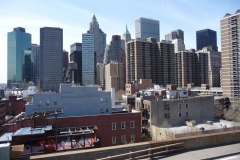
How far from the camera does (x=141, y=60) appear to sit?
126750 millimetres

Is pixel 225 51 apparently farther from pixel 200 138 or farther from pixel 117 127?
pixel 200 138

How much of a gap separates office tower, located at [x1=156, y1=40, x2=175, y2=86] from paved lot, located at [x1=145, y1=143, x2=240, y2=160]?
123 metres

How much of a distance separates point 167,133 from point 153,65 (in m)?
90.4

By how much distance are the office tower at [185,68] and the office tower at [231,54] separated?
5075 centimetres

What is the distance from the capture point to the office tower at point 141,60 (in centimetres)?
12538

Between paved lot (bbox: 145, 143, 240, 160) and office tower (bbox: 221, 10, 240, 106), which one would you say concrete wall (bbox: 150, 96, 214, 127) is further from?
paved lot (bbox: 145, 143, 240, 160)

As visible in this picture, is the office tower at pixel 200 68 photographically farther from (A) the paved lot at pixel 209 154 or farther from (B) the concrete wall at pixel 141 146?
(A) the paved lot at pixel 209 154

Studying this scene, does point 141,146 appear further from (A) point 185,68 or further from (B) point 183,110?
(A) point 185,68

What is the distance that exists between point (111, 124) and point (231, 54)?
8586cm

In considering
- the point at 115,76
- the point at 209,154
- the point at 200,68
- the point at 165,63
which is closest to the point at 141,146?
the point at 209,154

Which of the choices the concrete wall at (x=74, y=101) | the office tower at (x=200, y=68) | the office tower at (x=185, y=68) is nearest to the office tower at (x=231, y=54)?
the office tower at (x=185, y=68)

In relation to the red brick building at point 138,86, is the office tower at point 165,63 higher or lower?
higher

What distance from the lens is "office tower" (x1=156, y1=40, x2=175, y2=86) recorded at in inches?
5276

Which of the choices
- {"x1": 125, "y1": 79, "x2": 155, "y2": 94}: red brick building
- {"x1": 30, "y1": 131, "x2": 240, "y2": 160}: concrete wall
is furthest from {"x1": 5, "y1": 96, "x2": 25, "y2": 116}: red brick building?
{"x1": 30, "y1": 131, "x2": 240, "y2": 160}: concrete wall
